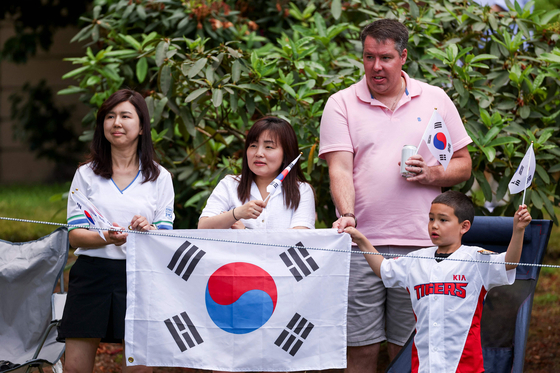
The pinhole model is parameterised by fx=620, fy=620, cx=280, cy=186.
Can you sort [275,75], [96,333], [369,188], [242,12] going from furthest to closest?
[242,12] < [275,75] < [369,188] < [96,333]

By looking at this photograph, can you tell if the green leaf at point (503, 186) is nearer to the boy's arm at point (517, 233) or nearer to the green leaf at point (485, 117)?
the green leaf at point (485, 117)

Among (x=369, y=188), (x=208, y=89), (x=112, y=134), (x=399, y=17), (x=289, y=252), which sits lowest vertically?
(x=289, y=252)

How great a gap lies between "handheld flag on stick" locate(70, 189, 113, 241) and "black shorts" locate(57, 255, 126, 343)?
0.76 ft

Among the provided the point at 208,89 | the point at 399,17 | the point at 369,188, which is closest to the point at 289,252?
the point at 369,188

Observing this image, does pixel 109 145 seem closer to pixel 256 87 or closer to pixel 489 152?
pixel 256 87

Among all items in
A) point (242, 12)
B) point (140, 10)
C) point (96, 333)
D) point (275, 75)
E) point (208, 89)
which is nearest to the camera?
point (96, 333)

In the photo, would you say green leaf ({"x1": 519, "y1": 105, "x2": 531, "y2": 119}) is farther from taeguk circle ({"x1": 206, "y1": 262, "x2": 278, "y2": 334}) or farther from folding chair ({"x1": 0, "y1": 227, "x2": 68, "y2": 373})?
folding chair ({"x1": 0, "y1": 227, "x2": 68, "y2": 373})

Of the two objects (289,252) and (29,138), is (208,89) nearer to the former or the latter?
(289,252)

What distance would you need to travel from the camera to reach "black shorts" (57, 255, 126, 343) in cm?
293

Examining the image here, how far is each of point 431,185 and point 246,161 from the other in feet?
3.18

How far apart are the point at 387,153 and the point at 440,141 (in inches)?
10.6

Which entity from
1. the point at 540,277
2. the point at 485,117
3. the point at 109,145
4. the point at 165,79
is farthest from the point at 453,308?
the point at 540,277

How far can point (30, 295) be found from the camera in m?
3.67

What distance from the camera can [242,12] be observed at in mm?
5918
